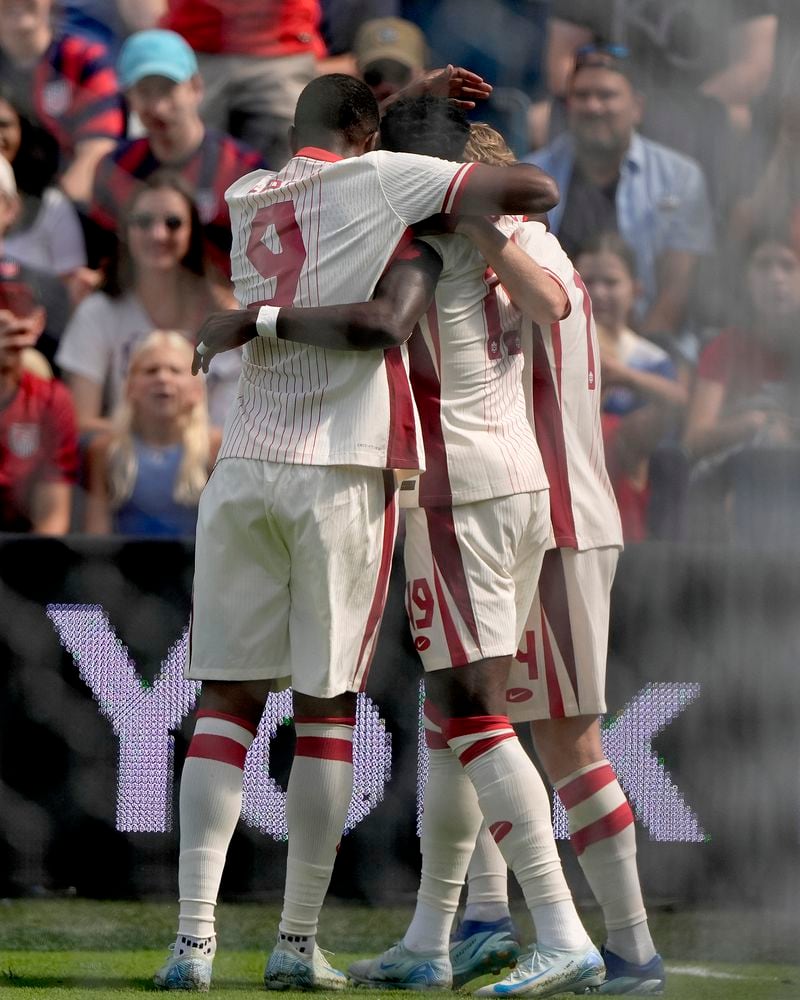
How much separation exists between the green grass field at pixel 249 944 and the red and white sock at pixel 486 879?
231 mm

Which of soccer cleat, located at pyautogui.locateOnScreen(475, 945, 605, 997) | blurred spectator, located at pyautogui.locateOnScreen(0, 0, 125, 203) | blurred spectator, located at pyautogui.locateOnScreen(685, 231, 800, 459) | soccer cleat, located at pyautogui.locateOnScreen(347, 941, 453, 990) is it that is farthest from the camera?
blurred spectator, located at pyautogui.locateOnScreen(0, 0, 125, 203)

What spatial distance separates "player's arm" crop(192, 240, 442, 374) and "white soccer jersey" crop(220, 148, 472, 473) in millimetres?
32

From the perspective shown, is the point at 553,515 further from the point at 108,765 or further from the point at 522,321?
the point at 108,765

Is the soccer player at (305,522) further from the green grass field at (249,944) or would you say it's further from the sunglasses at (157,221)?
the sunglasses at (157,221)

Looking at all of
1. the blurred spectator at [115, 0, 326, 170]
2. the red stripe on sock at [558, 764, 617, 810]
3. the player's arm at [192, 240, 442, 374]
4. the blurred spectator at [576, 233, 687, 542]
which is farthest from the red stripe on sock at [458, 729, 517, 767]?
the blurred spectator at [115, 0, 326, 170]

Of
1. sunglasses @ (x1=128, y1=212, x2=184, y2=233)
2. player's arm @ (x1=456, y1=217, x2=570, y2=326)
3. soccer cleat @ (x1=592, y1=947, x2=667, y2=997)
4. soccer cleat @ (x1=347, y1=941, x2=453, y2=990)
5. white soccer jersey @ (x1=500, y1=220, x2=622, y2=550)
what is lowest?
soccer cleat @ (x1=347, y1=941, x2=453, y2=990)

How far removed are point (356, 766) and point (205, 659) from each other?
0.80m

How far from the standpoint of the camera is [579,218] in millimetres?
3312

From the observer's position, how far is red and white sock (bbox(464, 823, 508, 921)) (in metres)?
2.27

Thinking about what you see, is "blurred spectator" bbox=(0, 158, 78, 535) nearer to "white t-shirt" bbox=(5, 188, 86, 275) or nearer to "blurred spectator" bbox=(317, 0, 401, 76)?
"white t-shirt" bbox=(5, 188, 86, 275)

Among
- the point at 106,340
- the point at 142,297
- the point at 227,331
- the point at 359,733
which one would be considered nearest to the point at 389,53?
the point at 142,297

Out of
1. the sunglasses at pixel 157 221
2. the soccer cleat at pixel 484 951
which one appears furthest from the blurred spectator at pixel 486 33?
the soccer cleat at pixel 484 951

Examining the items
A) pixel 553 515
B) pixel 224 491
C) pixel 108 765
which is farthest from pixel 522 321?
pixel 108 765

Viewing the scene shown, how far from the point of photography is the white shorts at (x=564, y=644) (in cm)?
211
